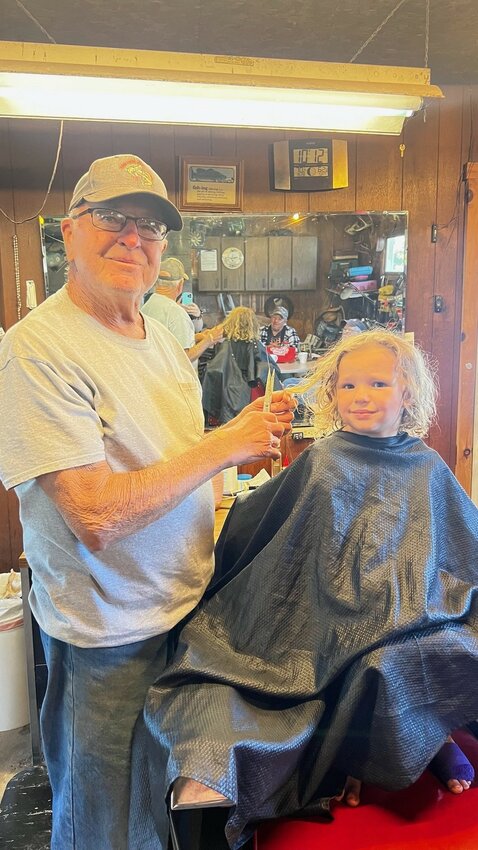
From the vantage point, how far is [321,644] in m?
1.03

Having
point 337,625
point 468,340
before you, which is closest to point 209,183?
point 468,340

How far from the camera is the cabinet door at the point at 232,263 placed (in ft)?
9.05

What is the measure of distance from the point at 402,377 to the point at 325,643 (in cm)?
56

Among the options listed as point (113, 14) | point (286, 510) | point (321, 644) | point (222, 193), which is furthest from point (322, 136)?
point (321, 644)

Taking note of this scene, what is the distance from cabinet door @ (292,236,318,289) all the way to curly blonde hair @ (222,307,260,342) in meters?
Result: 0.25

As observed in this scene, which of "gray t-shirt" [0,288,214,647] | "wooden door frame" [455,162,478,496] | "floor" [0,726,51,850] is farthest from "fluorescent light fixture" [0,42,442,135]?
"floor" [0,726,51,850]

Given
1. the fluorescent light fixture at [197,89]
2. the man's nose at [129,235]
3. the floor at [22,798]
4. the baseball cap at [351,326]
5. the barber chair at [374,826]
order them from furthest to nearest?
the baseball cap at [351,326]
the floor at [22,798]
the fluorescent light fixture at [197,89]
the man's nose at [129,235]
the barber chair at [374,826]

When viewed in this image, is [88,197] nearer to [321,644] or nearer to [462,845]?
[321,644]

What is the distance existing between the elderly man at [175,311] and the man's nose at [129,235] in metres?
1.56

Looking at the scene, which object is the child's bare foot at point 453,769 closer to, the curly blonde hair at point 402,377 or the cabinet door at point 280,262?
the curly blonde hair at point 402,377

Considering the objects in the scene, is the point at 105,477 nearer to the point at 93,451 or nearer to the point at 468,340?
the point at 93,451

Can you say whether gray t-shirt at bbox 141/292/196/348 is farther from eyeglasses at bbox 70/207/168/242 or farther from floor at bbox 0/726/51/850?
floor at bbox 0/726/51/850

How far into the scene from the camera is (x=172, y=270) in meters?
2.71

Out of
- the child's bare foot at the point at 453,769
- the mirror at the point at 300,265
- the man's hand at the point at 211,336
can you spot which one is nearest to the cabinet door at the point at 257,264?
the mirror at the point at 300,265
